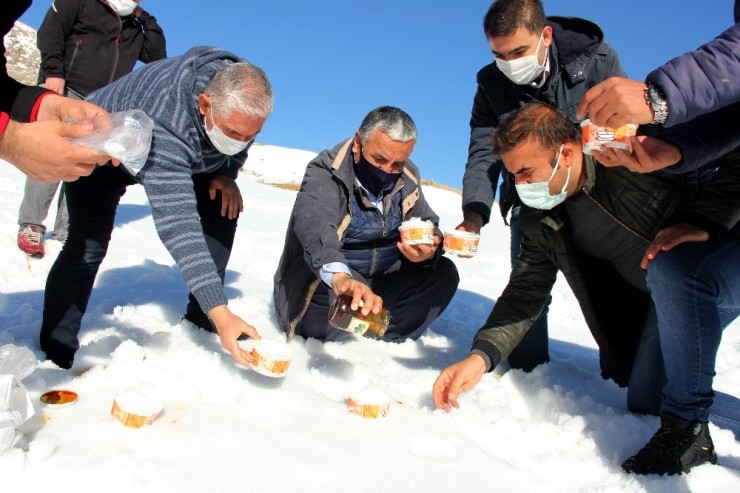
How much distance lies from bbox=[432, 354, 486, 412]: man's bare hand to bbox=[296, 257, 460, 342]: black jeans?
0.86m

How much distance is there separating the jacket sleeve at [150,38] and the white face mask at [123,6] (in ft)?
0.47

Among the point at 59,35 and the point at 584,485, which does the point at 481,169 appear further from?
the point at 59,35

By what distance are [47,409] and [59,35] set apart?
3.08m

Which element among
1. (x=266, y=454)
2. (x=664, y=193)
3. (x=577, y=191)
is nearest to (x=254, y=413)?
(x=266, y=454)

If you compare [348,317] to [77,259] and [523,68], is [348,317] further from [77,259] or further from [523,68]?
[523,68]

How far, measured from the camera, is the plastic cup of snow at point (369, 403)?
2.20 meters

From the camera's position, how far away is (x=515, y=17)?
9.92 ft

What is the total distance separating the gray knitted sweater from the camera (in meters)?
2.22

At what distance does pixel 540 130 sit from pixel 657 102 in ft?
2.79

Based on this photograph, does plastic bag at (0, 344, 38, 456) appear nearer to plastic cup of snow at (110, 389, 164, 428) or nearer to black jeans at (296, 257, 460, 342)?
plastic cup of snow at (110, 389, 164, 428)

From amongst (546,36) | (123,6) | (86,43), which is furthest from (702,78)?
(86,43)

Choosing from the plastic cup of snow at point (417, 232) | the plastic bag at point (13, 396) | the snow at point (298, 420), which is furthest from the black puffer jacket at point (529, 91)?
the plastic bag at point (13, 396)

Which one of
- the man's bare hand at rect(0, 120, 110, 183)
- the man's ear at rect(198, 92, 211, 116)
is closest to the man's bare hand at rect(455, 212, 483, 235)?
the man's ear at rect(198, 92, 211, 116)

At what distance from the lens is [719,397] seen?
8.25 feet
